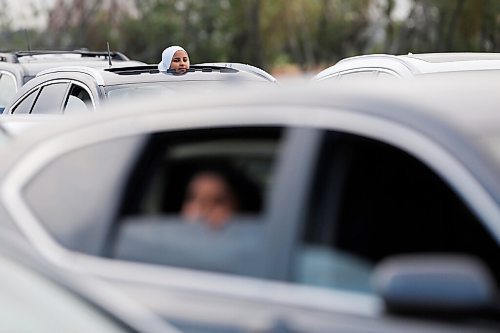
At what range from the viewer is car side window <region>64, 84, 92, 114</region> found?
10.1m

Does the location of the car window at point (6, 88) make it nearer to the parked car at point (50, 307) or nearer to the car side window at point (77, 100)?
the car side window at point (77, 100)

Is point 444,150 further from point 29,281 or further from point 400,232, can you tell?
point 29,281

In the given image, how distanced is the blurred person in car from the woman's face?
6.76 meters

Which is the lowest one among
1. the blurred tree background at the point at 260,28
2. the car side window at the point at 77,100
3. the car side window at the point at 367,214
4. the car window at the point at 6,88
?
the car side window at the point at 367,214

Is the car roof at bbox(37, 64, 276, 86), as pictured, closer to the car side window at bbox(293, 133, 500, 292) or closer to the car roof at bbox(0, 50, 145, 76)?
the car roof at bbox(0, 50, 145, 76)

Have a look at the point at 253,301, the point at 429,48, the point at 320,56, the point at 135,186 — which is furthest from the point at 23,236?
the point at 320,56

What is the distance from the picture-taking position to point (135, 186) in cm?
368

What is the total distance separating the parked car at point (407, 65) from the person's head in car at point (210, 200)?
6107 millimetres

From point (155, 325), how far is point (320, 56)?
195 feet

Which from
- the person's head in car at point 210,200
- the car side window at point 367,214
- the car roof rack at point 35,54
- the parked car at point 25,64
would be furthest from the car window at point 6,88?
the car side window at point 367,214

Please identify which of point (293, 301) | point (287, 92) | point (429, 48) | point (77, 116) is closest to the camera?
point (293, 301)

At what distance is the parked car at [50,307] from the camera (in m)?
2.77

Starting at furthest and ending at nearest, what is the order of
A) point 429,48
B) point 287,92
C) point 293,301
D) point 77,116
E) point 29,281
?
1. point 429,48
2. point 77,116
3. point 287,92
4. point 293,301
5. point 29,281

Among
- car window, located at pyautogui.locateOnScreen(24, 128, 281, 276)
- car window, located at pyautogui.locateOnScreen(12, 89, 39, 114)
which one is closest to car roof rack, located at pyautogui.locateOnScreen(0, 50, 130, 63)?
car window, located at pyautogui.locateOnScreen(12, 89, 39, 114)
